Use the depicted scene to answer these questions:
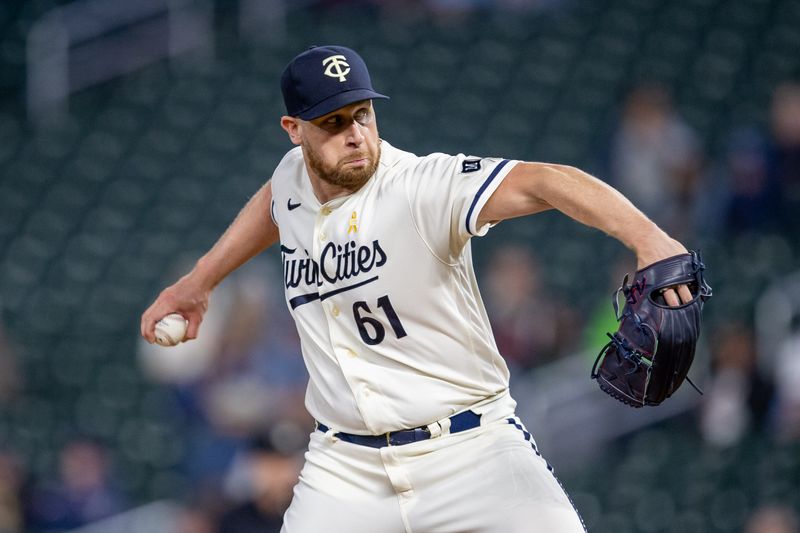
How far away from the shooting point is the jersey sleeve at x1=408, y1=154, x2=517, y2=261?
303 cm

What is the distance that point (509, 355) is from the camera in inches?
286

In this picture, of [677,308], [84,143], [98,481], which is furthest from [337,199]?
[84,143]

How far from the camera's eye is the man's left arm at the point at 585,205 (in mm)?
2693

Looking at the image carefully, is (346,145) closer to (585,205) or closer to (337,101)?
(337,101)

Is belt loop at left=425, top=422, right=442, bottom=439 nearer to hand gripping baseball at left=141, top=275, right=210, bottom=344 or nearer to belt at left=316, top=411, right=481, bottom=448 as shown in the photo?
belt at left=316, top=411, right=481, bottom=448

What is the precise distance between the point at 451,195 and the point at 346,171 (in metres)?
0.37

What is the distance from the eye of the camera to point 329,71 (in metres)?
3.31

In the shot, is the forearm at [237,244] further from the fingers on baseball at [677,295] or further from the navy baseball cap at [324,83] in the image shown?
the fingers on baseball at [677,295]

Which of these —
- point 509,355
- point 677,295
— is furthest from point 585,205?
point 509,355

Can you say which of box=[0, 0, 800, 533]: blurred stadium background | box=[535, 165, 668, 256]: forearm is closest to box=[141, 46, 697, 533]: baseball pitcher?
box=[535, 165, 668, 256]: forearm

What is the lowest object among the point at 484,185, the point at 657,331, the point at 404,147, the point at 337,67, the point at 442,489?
the point at 442,489

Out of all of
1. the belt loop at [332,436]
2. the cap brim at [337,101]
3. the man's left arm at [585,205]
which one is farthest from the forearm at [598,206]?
the belt loop at [332,436]

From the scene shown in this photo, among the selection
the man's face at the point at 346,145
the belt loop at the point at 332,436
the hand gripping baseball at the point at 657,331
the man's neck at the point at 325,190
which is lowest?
the belt loop at the point at 332,436

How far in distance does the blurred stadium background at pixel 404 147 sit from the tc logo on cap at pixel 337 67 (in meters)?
2.71
